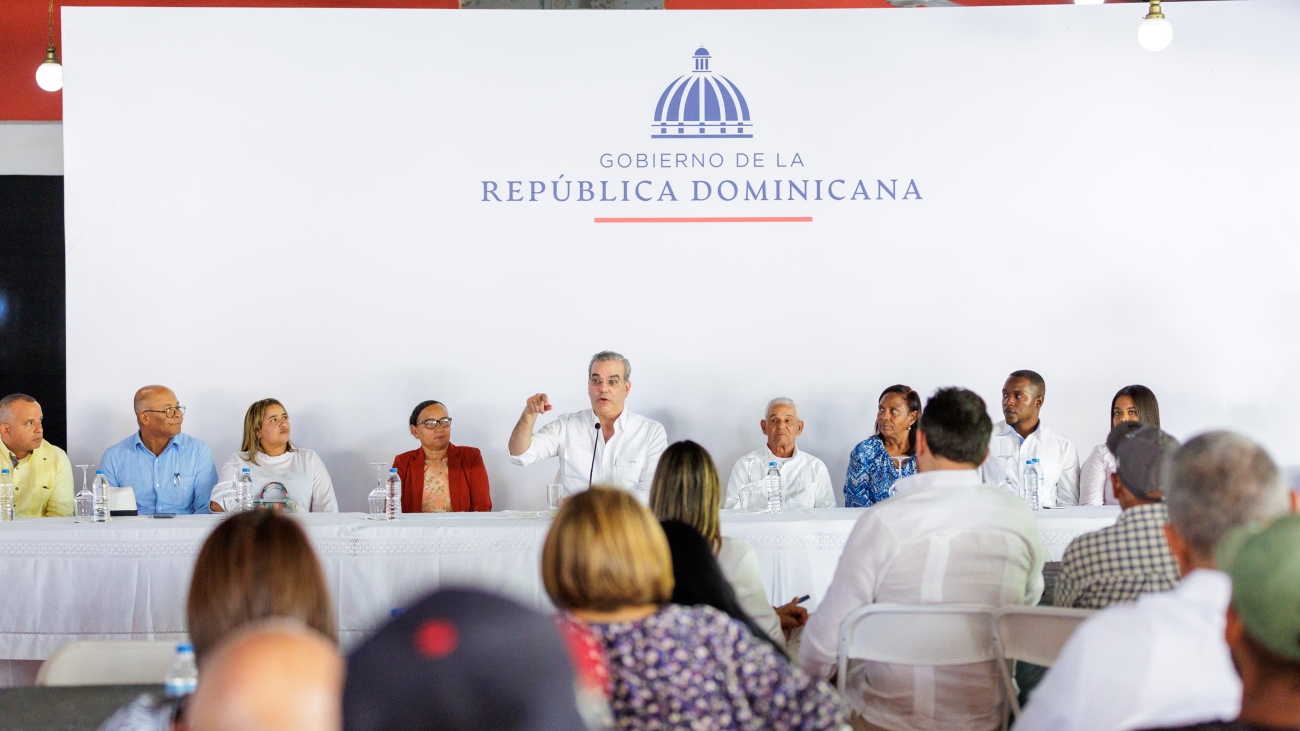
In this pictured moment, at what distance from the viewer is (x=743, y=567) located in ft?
8.50

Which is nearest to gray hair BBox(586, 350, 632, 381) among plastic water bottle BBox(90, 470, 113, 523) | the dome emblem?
the dome emblem

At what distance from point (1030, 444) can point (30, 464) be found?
A: 4.63 m

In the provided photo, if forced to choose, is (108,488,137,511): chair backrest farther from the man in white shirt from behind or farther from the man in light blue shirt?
the man in white shirt from behind

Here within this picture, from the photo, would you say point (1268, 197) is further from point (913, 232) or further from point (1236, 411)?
point (913, 232)

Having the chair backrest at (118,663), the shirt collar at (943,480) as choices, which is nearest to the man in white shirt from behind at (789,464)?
the shirt collar at (943,480)

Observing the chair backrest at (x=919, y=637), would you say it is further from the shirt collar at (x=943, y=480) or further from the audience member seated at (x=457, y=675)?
the audience member seated at (x=457, y=675)

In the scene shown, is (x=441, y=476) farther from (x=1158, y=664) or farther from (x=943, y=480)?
(x=1158, y=664)

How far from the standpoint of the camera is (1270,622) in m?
1.12

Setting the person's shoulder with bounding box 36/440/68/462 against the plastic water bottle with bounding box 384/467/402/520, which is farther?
the person's shoulder with bounding box 36/440/68/462

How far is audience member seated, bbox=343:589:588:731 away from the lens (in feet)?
2.38

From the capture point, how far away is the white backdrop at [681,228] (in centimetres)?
504

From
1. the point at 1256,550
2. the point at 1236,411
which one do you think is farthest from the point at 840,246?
the point at 1256,550

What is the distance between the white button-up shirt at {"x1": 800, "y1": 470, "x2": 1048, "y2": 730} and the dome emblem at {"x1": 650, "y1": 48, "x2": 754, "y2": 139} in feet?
9.83

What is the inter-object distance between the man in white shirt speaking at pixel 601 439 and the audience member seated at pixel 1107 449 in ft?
6.64
